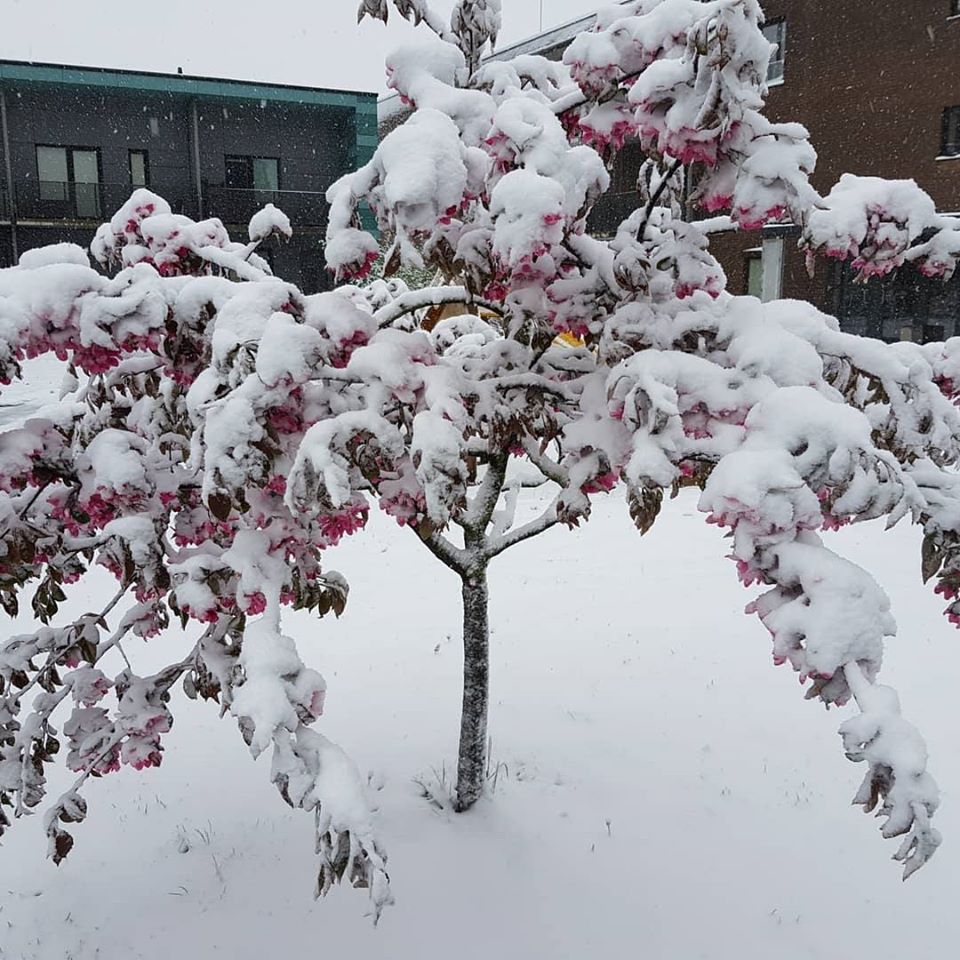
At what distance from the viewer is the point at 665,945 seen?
305 centimetres

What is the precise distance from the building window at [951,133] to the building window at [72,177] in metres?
20.0

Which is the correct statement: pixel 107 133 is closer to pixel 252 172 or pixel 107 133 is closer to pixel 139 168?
pixel 139 168

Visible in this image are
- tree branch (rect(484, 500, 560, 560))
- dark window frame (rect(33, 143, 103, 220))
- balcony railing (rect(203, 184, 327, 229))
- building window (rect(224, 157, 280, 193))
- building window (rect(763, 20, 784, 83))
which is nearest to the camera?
tree branch (rect(484, 500, 560, 560))

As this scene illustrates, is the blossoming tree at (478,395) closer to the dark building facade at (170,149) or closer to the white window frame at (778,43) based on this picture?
the white window frame at (778,43)

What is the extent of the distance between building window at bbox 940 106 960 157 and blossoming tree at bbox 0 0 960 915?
1569 cm

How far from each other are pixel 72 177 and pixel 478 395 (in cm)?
2412

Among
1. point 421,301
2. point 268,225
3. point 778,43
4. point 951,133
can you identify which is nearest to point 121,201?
point 778,43

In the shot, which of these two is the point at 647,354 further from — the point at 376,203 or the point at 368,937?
the point at 368,937

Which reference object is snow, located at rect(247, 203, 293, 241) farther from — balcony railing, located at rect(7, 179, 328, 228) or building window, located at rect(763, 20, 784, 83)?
balcony railing, located at rect(7, 179, 328, 228)

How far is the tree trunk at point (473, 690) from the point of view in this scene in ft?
11.7

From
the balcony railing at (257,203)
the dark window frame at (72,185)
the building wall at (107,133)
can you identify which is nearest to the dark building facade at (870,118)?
the balcony railing at (257,203)

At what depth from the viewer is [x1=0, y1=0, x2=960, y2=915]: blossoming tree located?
177cm

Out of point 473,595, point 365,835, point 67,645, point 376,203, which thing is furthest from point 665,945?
point 376,203

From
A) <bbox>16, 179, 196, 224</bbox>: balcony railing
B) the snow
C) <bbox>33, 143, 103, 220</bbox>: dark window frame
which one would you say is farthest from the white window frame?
the snow
